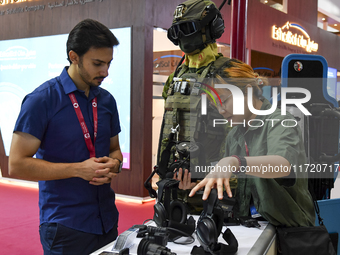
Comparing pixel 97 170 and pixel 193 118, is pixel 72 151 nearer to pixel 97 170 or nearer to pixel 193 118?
pixel 97 170

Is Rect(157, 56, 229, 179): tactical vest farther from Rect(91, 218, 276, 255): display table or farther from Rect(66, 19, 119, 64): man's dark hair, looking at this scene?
Rect(66, 19, 119, 64): man's dark hair

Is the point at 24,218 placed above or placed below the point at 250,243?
below

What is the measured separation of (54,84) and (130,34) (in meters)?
3.36

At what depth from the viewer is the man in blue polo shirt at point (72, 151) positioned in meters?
1.52

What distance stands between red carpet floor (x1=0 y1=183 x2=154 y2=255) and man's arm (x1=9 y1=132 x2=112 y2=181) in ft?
6.78

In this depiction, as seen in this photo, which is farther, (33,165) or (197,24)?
(197,24)

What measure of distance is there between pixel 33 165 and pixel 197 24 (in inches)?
50.0

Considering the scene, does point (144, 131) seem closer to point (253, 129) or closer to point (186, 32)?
point (186, 32)

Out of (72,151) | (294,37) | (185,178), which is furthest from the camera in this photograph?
(294,37)

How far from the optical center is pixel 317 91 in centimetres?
260

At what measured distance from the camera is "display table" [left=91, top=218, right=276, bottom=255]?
1.42m

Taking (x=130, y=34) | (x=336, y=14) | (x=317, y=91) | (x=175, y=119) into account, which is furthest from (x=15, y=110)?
(x=336, y=14)

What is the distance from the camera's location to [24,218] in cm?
425

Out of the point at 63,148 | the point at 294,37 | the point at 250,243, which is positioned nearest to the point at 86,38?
the point at 63,148
